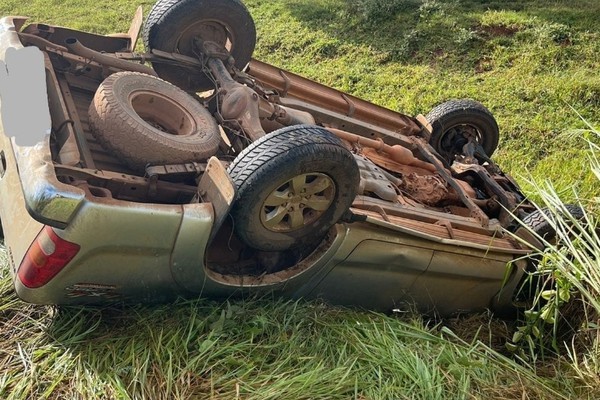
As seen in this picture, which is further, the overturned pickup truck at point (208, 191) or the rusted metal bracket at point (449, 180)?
the rusted metal bracket at point (449, 180)

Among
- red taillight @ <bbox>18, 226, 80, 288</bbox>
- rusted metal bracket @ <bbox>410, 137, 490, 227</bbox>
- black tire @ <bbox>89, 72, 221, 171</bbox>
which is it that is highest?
black tire @ <bbox>89, 72, 221, 171</bbox>

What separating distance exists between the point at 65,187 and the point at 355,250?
4.83 ft

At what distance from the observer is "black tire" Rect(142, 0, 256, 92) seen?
4.05m

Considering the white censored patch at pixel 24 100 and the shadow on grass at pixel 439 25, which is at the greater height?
the shadow on grass at pixel 439 25

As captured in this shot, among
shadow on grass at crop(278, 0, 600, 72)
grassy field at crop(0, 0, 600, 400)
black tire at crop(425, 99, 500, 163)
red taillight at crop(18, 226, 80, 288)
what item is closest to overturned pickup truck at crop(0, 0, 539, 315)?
red taillight at crop(18, 226, 80, 288)

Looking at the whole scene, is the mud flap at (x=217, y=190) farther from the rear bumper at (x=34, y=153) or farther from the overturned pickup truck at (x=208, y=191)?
the rear bumper at (x=34, y=153)

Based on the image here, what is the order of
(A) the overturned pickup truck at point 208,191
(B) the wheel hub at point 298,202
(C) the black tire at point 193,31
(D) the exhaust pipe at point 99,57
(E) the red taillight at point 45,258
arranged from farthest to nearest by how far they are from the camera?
(C) the black tire at point 193,31, (D) the exhaust pipe at point 99,57, (B) the wheel hub at point 298,202, (A) the overturned pickup truck at point 208,191, (E) the red taillight at point 45,258

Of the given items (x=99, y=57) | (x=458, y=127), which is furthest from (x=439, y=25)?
(x=99, y=57)

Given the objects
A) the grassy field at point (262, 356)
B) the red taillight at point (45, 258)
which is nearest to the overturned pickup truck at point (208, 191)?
the red taillight at point (45, 258)

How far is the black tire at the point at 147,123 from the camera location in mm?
3027

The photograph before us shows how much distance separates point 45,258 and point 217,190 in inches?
29.5

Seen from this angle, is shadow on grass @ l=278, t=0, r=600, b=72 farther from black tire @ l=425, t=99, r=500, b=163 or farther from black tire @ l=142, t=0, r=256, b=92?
black tire @ l=142, t=0, r=256, b=92

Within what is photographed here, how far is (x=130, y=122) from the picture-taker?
119 inches

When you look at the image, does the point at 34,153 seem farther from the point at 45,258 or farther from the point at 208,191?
the point at 208,191
